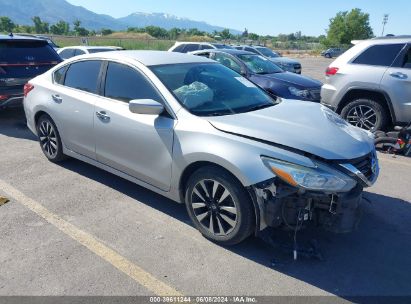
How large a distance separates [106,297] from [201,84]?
2.31m

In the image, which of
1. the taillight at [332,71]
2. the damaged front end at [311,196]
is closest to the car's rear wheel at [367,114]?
the taillight at [332,71]

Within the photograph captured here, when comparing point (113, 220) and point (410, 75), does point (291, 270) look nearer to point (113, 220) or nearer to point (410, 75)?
point (113, 220)

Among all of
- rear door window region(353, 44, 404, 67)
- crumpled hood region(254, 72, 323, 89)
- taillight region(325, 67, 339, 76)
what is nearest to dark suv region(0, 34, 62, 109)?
crumpled hood region(254, 72, 323, 89)

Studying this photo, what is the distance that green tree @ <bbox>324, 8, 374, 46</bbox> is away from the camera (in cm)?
8750

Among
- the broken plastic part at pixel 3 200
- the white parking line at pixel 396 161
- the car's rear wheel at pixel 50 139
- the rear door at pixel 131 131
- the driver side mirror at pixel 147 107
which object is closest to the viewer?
the driver side mirror at pixel 147 107

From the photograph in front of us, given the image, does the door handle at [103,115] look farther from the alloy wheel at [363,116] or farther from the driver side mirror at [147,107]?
the alloy wheel at [363,116]

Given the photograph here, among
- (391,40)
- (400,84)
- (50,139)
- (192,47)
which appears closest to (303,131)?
(50,139)

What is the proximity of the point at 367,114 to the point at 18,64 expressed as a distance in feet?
22.2

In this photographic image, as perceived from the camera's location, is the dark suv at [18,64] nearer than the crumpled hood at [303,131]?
No

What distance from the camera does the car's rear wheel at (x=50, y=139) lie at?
511 cm

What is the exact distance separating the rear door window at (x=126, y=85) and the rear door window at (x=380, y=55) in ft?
15.2

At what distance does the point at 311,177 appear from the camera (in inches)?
113

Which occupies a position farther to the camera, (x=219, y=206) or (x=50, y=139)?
(x=50, y=139)

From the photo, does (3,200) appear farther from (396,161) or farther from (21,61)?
Result: (396,161)
